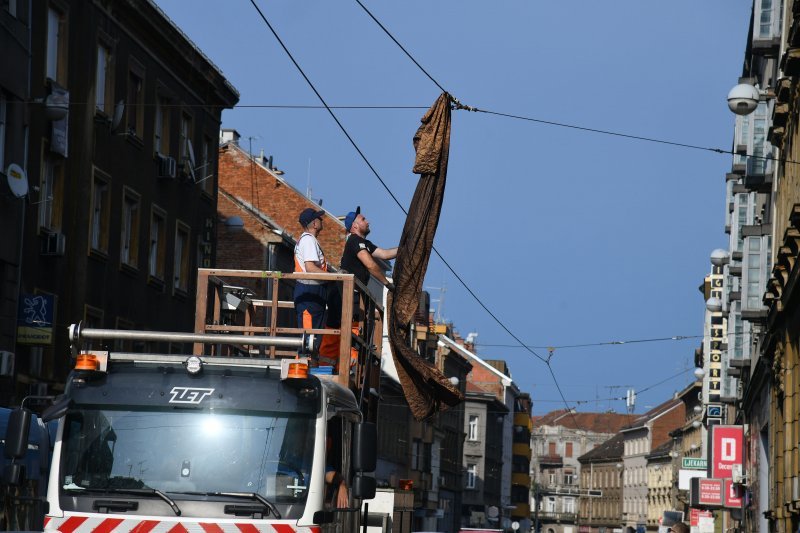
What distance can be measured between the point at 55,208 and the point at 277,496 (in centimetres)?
2153

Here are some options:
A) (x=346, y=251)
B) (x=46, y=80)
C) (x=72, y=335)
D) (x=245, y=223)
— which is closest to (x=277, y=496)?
(x=72, y=335)

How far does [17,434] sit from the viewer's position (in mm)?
10766

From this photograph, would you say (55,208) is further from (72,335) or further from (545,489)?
(545,489)

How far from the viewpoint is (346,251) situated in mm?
15500

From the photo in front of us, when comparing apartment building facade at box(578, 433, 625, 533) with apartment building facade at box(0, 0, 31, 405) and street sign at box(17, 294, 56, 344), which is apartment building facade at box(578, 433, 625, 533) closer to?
street sign at box(17, 294, 56, 344)

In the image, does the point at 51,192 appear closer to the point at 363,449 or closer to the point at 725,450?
the point at 725,450

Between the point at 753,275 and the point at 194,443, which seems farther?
the point at 753,275

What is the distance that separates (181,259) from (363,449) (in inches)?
1148

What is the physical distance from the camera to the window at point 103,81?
3316cm

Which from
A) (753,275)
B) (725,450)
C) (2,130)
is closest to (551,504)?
(725,450)

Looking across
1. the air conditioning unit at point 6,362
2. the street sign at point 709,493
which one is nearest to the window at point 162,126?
the air conditioning unit at point 6,362

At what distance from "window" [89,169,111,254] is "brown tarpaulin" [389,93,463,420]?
59.4 ft

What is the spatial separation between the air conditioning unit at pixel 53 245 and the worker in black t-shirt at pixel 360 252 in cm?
1550

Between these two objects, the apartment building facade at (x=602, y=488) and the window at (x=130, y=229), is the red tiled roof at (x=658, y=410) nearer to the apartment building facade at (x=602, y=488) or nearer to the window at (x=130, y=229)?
the apartment building facade at (x=602, y=488)
